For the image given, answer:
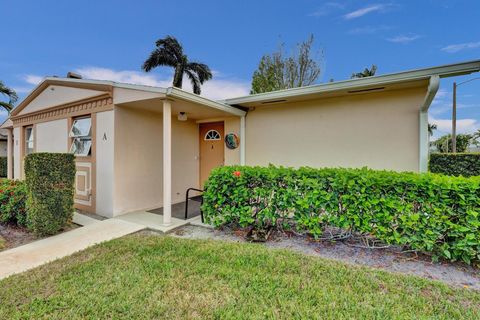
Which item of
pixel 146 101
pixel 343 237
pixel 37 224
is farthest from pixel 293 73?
pixel 37 224

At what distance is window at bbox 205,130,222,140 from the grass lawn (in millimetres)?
4475

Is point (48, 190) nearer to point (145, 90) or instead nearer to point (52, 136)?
point (145, 90)

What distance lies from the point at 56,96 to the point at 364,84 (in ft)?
27.2

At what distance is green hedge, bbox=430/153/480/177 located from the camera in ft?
22.9

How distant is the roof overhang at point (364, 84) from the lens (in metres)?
3.66

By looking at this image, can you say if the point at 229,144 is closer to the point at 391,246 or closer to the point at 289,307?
the point at 391,246

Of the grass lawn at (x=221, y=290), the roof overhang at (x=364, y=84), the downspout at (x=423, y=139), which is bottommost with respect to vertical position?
the grass lawn at (x=221, y=290)

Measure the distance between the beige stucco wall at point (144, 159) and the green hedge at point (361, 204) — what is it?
2.40 m

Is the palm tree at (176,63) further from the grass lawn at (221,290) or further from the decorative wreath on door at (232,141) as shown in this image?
the grass lawn at (221,290)

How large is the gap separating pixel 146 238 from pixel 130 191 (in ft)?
7.01

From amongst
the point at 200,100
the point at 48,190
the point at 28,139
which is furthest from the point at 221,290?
the point at 28,139

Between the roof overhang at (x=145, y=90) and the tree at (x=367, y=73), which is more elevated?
the tree at (x=367, y=73)

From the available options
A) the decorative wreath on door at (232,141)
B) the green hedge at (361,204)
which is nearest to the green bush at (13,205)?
the green hedge at (361,204)

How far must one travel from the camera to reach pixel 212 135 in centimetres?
741
